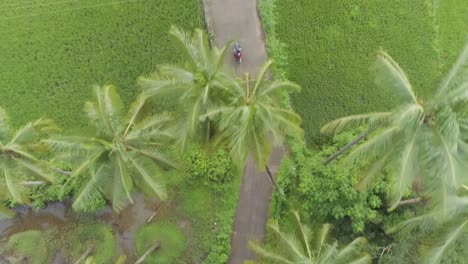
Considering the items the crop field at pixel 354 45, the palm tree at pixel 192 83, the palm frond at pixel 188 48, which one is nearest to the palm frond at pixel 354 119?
the palm tree at pixel 192 83

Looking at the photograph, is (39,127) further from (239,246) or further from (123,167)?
(239,246)

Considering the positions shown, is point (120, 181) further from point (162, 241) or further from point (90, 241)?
point (90, 241)

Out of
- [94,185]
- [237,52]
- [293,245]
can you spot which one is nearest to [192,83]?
[94,185]

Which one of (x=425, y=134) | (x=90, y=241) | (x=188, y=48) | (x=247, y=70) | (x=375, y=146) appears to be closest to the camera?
(x=425, y=134)

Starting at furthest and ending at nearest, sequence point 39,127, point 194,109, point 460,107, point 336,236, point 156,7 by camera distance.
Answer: point 156,7, point 336,236, point 39,127, point 194,109, point 460,107

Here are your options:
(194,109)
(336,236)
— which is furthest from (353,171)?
(194,109)

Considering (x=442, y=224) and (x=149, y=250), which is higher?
(x=442, y=224)

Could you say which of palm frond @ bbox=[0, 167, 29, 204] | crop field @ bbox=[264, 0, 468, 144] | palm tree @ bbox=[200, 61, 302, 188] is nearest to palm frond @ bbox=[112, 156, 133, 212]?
palm tree @ bbox=[200, 61, 302, 188]
